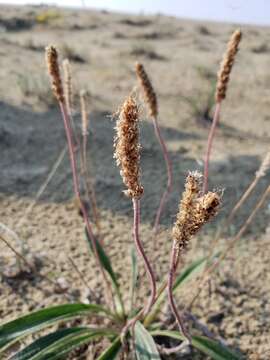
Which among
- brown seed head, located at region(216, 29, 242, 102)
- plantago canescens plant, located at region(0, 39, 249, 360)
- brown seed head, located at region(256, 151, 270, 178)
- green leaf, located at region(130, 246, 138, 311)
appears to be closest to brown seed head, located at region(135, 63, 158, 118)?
plantago canescens plant, located at region(0, 39, 249, 360)

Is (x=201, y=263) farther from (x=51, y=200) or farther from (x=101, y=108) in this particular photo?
(x=101, y=108)

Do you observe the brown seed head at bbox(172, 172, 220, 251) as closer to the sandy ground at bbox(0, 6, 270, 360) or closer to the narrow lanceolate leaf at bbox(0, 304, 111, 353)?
the sandy ground at bbox(0, 6, 270, 360)

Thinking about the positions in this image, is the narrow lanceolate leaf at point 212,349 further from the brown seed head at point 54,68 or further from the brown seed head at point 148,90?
the brown seed head at point 54,68

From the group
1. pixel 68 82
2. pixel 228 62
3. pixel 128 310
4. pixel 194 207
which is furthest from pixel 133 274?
pixel 194 207

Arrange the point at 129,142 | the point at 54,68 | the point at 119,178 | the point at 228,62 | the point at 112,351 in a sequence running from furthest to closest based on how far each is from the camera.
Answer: the point at 119,178
the point at 112,351
the point at 228,62
the point at 54,68
the point at 129,142

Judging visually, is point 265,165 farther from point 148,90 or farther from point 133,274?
point 133,274
